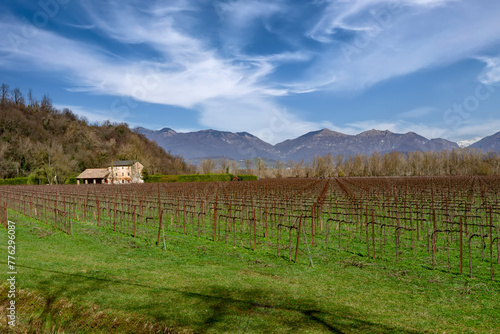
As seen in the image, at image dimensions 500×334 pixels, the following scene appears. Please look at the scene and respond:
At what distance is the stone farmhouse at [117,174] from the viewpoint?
7781 centimetres

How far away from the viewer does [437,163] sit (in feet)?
376

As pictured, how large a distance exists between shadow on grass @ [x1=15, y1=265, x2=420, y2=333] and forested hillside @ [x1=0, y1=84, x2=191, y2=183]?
71160 millimetres

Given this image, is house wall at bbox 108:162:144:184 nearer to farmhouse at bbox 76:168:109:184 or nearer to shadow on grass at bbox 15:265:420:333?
farmhouse at bbox 76:168:109:184

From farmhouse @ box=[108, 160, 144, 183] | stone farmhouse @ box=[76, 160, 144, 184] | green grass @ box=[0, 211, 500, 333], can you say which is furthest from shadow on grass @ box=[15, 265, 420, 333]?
farmhouse @ box=[108, 160, 144, 183]

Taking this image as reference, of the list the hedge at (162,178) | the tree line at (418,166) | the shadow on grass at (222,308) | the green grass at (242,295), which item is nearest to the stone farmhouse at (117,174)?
the hedge at (162,178)

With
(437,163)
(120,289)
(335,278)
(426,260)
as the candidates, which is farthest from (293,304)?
(437,163)

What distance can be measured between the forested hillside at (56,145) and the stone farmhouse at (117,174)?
12.9 ft

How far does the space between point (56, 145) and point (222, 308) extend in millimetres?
105508

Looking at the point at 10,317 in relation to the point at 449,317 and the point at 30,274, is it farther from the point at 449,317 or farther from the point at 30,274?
the point at 449,317

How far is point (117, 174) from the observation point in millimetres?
87438

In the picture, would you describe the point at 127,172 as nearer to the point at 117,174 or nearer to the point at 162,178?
the point at 117,174

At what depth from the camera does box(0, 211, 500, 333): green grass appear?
211 inches

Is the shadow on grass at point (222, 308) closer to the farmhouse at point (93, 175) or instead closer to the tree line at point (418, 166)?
the farmhouse at point (93, 175)

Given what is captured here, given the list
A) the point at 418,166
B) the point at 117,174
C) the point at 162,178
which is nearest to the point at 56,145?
the point at 117,174
